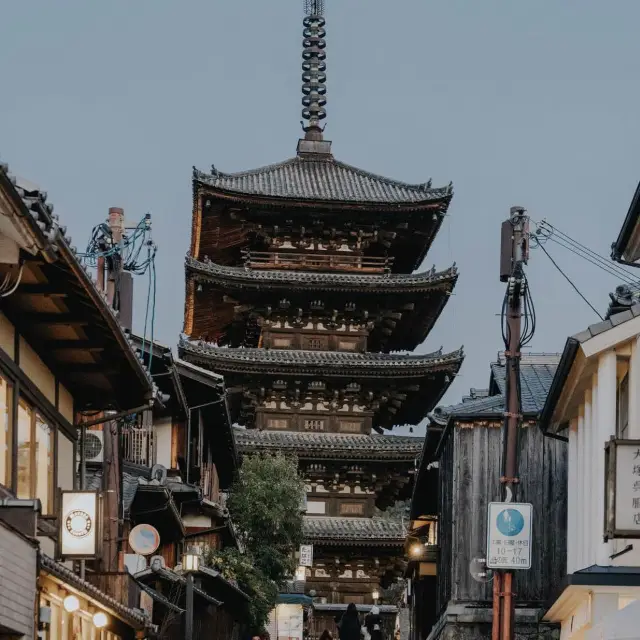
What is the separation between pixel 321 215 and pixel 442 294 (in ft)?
16.6

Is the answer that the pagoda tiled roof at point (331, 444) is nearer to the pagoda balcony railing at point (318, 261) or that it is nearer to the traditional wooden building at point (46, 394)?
the pagoda balcony railing at point (318, 261)

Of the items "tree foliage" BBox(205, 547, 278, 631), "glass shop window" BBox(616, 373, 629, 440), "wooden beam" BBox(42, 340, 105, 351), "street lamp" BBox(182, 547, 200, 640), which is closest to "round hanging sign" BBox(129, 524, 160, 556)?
"street lamp" BBox(182, 547, 200, 640)

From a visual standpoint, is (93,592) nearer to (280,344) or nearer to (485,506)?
(485,506)

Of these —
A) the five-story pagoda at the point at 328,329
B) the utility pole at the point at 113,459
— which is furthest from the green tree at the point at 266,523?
the utility pole at the point at 113,459

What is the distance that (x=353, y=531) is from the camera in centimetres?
5144

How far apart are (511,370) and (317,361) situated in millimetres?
31711

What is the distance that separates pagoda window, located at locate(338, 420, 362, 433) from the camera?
53688 mm

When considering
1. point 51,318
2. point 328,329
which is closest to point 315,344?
point 328,329

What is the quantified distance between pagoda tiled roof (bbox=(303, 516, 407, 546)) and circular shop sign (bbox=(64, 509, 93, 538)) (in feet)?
110

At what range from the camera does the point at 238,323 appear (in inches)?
2184

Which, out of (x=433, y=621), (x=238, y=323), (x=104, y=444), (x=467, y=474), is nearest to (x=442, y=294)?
(x=238, y=323)

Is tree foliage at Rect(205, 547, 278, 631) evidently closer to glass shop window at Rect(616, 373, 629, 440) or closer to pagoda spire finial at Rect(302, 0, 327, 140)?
glass shop window at Rect(616, 373, 629, 440)

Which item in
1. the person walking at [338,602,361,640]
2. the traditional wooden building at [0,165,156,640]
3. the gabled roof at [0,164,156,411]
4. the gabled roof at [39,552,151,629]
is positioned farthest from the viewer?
the person walking at [338,602,361,640]

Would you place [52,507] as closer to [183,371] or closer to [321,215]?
[183,371]
